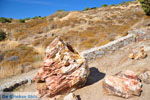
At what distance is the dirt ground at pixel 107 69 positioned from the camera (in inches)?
267

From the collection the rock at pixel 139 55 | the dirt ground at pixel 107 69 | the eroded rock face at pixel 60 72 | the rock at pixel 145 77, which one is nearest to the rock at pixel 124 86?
the dirt ground at pixel 107 69

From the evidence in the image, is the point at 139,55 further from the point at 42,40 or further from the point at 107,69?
the point at 42,40

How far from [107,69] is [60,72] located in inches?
140

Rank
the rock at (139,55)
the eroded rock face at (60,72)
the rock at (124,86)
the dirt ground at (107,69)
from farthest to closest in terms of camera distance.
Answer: the rock at (139,55) → the eroded rock face at (60,72) → the dirt ground at (107,69) → the rock at (124,86)

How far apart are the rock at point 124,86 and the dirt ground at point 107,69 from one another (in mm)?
203

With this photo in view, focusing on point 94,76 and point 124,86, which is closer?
point 124,86

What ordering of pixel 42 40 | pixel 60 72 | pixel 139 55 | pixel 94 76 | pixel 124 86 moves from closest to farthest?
1. pixel 124 86
2. pixel 60 72
3. pixel 94 76
4. pixel 139 55
5. pixel 42 40

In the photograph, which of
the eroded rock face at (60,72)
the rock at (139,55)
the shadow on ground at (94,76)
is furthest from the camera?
the rock at (139,55)

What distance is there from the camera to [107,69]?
9555 millimetres

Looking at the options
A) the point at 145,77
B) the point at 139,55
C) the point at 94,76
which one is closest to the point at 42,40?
the point at 94,76

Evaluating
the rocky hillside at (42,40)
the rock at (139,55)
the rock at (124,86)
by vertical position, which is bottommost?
the rock at (124,86)

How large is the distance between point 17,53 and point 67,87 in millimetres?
11581

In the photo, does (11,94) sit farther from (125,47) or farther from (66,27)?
(66,27)

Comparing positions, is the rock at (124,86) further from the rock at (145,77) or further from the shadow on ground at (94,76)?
the shadow on ground at (94,76)
